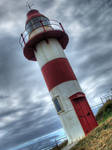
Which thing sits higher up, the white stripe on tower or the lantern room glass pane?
the lantern room glass pane

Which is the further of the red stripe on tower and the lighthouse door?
the red stripe on tower

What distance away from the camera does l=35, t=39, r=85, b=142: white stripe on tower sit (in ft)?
31.3

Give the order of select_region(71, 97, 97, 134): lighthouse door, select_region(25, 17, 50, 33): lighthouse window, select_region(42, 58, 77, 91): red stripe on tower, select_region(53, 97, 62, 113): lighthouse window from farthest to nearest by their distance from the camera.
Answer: select_region(25, 17, 50, 33): lighthouse window
select_region(42, 58, 77, 91): red stripe on tower
select_region(53, 97, 62, 113): lighthouse window
select_region(71, 97, 97, 134): lighthouse door

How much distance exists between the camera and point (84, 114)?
9609 millimetres

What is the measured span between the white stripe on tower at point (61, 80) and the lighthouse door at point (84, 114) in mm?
259

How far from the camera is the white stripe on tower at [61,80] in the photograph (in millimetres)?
9547

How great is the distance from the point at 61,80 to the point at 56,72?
2.61 feet

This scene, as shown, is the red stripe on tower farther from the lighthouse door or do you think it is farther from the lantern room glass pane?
the lantern room glass pane

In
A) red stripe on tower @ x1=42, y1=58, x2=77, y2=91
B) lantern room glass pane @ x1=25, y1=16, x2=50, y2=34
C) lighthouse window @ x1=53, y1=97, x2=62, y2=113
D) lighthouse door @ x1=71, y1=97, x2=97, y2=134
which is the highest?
lantern room glass pane @ x1=25, y1=16, x2=50, y2=34

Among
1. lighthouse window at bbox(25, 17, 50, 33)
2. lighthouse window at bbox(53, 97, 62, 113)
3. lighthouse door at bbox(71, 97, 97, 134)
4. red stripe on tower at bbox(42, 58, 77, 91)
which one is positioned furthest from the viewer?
lighthouse window at bbox(25, 17, 50, 33)

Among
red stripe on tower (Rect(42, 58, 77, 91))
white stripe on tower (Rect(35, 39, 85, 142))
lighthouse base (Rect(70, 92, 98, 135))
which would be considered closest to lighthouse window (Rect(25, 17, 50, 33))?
white stripe on tower (Rect(35, 39, 85, 142))

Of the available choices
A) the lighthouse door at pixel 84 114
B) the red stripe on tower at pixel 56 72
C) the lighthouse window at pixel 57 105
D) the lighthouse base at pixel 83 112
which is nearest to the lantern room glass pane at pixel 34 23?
the red stripe on tower at pixel 56 72

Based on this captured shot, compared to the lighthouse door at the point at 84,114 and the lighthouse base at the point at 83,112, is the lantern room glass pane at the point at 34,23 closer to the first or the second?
the lighthouse base at the point at 83,112

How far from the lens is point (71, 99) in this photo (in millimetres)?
9914
